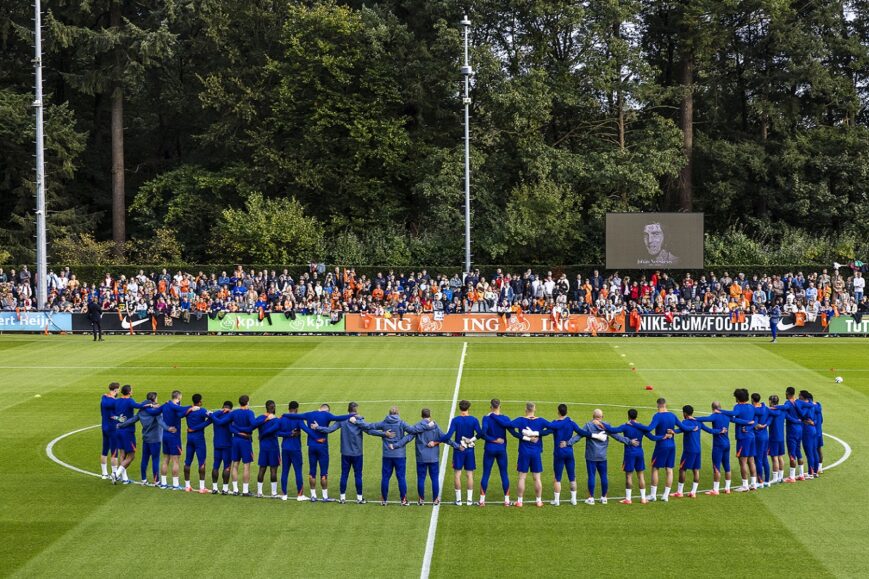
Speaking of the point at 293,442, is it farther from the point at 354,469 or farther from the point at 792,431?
the point at 792,431

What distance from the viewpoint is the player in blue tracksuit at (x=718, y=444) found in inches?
652

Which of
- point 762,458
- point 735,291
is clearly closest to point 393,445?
point 762,458

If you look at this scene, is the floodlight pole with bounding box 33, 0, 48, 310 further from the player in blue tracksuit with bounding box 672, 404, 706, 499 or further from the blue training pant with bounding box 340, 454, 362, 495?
the player in blue tracksuit with bounding box 672, 404, 706, 499

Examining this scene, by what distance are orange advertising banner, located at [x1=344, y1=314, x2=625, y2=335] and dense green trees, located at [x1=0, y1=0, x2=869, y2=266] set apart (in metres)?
9.28

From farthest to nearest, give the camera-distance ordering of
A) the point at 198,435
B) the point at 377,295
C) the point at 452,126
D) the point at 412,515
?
the point at 452,126
the point at 377,295
the point at 198,435
the point at 412,515

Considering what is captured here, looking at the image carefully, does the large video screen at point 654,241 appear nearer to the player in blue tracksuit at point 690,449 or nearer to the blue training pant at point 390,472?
the player in blue tracksuit at point 690,449

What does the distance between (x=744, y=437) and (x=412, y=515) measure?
586 cm

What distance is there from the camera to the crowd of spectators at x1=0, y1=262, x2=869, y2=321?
43219 mm

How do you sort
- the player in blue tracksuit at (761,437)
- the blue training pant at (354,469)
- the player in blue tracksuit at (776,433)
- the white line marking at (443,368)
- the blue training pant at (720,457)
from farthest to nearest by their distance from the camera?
the white line marking at (443,368)
the player in blue tracksuit at (776,433)
the player in blue tracksuit at (761,437)
the blue training pant at (720,457)
the blue training pant at (354,469)

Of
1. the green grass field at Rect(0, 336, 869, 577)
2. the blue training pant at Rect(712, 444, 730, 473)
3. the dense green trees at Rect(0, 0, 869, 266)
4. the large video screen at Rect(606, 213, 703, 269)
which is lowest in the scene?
the green grass field at Rect(0, 336, 869, 577)

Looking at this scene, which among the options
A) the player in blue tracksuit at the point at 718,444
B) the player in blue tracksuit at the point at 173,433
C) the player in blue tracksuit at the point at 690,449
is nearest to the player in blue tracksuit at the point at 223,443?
the player in blue tracksuit at the point at 173,433

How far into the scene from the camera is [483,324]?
140ft

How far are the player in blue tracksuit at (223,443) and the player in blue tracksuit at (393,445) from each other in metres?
2.56

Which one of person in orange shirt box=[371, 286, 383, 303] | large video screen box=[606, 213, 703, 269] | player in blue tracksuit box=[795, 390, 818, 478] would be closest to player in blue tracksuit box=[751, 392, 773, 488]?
player in blue tracksuit box=[795, 390, 818, 478]
